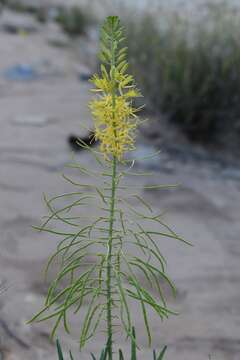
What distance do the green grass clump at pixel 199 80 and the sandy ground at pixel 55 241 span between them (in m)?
0.50

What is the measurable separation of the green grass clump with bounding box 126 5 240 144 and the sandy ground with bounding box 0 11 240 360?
504 mm

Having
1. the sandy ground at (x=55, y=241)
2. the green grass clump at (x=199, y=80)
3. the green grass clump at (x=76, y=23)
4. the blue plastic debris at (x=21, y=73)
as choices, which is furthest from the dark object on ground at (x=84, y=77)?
the green grass clump at (x=76, y=23)

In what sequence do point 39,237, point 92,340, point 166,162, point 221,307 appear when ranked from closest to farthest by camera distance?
point 92,340, point 221,307, point 39,237, point 166,162

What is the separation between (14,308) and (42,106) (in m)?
3.51

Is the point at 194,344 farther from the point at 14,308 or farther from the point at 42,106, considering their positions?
the point at 42,106

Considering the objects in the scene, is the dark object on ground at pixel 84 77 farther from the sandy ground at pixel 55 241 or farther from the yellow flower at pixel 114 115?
the yellow flower at pixel 114 115

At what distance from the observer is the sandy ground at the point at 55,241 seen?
280cm

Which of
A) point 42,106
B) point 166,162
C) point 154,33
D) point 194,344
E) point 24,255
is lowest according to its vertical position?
point 194,344

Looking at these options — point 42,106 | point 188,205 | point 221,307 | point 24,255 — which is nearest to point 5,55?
point 42,106

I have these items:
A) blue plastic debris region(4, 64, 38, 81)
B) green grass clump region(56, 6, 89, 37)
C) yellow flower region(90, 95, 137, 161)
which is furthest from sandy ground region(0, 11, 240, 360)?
green grass clump region(56, 6, 89, 37)

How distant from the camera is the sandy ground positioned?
2.80 m

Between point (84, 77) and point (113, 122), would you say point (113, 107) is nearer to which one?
point (113, 122)

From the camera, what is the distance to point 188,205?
439 cm

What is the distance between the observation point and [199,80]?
5461mm
